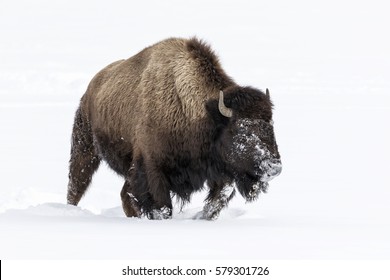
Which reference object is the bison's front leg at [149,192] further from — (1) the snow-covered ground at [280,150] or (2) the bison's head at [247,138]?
(2) the bison's head at [247,138]

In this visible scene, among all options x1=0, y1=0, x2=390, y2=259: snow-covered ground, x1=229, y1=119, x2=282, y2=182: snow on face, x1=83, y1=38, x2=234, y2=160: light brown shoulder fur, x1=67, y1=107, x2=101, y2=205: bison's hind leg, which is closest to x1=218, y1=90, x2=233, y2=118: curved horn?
x1=229, y1=119, x2=282, y2=182: snow on face

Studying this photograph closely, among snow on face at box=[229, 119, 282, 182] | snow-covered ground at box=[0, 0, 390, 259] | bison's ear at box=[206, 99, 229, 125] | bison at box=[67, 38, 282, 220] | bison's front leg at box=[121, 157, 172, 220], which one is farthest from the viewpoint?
bison's front leg at box=[121, 157, 172, 220]

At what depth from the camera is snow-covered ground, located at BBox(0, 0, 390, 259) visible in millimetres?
5484

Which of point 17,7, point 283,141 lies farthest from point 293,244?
point 17,7

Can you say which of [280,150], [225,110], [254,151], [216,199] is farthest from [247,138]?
[280,150]

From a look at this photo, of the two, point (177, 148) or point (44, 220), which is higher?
point (177, 148)

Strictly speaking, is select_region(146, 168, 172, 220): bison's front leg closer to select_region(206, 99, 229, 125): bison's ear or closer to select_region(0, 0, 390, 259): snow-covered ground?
select_region(0, 0, 390, 259): snow-covered ground

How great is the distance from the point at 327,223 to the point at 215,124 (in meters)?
1.38

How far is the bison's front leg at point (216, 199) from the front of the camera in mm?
7715

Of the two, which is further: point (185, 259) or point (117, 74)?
point (117, 74)

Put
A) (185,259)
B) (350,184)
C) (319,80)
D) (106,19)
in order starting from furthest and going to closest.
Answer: (106,19) → (319,80) → (350,184) → (185,259)

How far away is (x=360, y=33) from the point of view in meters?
56.6

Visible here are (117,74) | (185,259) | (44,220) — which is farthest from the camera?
(117,74)

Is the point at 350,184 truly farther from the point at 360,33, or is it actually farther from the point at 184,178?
the point at 360,33
